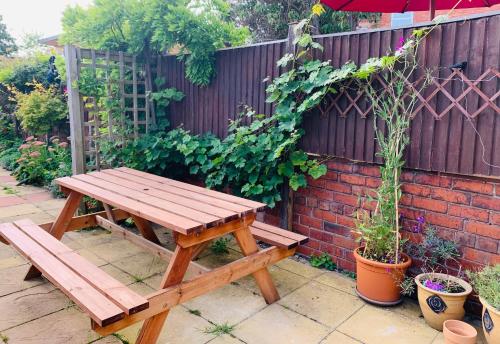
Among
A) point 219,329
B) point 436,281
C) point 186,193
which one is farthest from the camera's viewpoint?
point 186,193

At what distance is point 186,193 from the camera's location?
112 inches

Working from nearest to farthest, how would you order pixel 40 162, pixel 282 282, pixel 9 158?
1. pixel 282 282
2. pixel 40 162
3. pixel 9 158

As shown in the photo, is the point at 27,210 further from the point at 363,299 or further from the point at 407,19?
the point at 407,19

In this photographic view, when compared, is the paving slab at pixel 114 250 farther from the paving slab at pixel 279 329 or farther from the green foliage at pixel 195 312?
the paving slab at pixel 279 329

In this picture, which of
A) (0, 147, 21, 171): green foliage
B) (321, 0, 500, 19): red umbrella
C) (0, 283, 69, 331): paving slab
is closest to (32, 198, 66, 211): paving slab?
(0, 283, 69, 331): paving slab

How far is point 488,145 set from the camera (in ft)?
7.79

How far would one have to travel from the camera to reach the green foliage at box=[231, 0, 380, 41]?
26.8 feet

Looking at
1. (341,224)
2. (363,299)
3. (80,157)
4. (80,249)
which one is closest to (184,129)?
(80,157)

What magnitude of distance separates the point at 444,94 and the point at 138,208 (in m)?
2.09

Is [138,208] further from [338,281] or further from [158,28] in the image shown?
[158,28]

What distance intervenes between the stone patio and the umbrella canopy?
90.3 inches

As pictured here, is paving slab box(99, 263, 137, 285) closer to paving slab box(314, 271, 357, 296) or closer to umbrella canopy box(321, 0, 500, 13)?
paving slab box(314, 271, 357, 296)

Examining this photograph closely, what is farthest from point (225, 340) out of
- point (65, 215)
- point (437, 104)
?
point (437, 104)

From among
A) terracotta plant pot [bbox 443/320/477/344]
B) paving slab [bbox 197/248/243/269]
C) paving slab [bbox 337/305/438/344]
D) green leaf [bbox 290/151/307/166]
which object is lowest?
paving slab [bbox 197/248/243/269]
